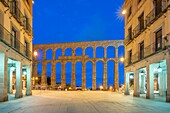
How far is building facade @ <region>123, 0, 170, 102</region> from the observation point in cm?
1948

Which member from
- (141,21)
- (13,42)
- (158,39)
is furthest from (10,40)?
(141,21)

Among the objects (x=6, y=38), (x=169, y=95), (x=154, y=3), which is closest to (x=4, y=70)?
(x=6, y=38)

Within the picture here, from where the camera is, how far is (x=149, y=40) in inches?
952

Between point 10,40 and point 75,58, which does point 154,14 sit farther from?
point 75,58

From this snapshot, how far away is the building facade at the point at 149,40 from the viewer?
19.5 metres

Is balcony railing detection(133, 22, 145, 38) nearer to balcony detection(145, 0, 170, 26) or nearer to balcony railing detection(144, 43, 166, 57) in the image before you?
balcony detection(145, 0, 170, 26)

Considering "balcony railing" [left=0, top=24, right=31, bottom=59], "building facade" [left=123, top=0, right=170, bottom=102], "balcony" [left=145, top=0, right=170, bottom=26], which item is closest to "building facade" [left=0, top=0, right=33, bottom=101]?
"balcony railing" [left=0, top=24, right=31, bottom=59]

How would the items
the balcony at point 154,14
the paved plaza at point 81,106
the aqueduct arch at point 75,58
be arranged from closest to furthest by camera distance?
the paved plaza at point 81,106
the balcony at point 154,14
the aqueduct arch at point 75,58

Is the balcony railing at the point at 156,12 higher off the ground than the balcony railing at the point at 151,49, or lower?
higher

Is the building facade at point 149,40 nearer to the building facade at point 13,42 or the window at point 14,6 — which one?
the building facade at point 13,42

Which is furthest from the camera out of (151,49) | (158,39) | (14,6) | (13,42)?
(14,6)

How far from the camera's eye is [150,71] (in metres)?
23.7

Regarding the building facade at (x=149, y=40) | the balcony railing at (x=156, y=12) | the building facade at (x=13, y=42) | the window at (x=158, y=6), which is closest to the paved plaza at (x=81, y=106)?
the building facade at (x=13, y=42)

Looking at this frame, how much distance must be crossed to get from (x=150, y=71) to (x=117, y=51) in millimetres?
42848
